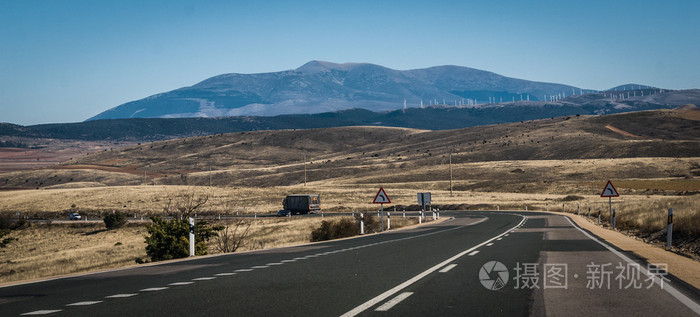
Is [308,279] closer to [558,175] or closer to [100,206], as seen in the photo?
[100,206]

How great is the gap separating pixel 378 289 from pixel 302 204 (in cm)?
6176

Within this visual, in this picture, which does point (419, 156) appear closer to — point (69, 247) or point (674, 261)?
point (69, 247)

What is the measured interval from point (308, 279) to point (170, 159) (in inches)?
7235

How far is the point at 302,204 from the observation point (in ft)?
237

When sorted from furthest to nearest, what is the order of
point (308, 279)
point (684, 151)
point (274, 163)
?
point (274, 163) < point (684, 151) < point (308, 279)

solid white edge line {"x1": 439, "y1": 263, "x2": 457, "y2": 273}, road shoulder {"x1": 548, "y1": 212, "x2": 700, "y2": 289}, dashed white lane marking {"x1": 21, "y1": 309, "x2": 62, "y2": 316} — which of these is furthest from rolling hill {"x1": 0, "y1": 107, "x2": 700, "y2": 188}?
dashed white lane marking {"x1": 21, "y1": 309, "x2": 62, "y2": 316}

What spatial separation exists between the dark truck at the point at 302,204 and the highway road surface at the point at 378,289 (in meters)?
54.9

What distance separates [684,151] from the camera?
5103 inches

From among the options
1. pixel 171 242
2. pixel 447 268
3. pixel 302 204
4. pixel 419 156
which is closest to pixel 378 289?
pixel 447 268

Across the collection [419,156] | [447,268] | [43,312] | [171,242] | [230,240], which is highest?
[43,312]

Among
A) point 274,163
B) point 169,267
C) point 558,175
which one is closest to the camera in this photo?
point 169,267

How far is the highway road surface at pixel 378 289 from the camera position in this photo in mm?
8750

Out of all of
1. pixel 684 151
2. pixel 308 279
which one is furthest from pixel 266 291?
pixel 684 151

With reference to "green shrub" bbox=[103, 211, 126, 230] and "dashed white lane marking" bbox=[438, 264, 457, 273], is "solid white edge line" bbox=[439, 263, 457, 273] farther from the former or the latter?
"green shrub" bbox=[103, 211, 126, 230]
